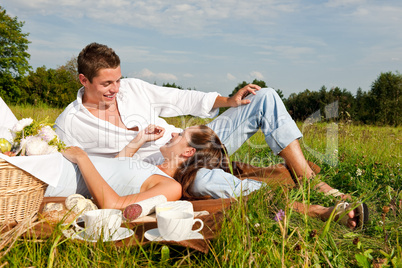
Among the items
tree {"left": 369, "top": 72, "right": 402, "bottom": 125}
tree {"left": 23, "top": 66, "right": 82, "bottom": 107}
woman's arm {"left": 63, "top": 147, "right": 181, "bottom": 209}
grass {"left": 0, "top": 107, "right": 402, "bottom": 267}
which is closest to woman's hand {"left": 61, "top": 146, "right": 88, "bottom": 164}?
woman's arm {"left": 63, "top": 147, "right": 181, "bottom": 209}

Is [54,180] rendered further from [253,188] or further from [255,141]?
[255,141]

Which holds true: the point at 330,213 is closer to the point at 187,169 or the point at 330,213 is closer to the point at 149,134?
the point at 187,169

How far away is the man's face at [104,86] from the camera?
4562mm

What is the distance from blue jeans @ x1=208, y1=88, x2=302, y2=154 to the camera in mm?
4105

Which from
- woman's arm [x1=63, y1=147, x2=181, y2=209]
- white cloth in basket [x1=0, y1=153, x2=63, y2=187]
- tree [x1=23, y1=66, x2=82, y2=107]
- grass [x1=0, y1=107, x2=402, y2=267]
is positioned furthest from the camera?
tree [x1=23, y1=66, x2=82, y2=107]

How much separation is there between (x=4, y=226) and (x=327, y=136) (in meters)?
5.93

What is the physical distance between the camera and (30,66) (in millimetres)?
33531

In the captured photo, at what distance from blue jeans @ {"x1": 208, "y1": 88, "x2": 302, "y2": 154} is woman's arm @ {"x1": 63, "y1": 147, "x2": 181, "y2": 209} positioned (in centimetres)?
126

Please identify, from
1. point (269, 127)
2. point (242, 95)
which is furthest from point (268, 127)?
point (242, 95)

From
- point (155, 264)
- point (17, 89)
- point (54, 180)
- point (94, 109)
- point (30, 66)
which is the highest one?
point (30, 66)

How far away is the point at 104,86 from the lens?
4.60 meters

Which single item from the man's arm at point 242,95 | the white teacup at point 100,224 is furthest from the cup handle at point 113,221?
the man's arm at point 242,95

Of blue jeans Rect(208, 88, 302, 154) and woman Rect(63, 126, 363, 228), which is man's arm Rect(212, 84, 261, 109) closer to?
blue jeans Rect(208, 88, 302, 154)

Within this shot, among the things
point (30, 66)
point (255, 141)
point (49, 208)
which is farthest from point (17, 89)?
point (49, 208)
